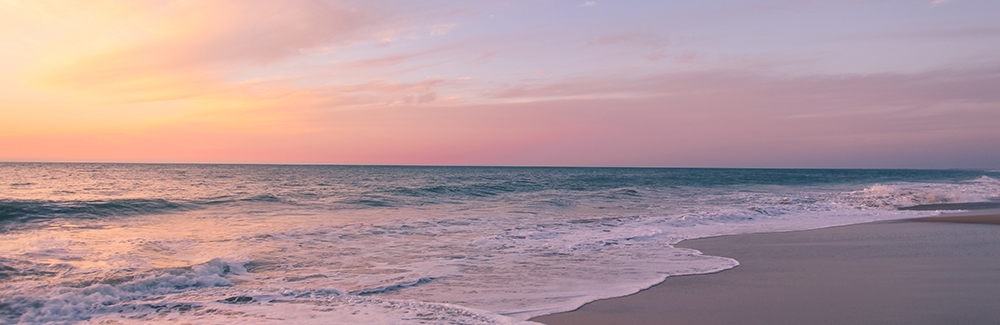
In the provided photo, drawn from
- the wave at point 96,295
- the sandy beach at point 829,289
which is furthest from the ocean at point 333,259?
the sandy beach at point 829,289

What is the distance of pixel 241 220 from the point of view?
14086 mm

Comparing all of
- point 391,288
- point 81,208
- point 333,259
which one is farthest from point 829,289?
point 81,208

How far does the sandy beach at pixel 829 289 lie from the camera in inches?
215

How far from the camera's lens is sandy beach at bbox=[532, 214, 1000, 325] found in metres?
5.46

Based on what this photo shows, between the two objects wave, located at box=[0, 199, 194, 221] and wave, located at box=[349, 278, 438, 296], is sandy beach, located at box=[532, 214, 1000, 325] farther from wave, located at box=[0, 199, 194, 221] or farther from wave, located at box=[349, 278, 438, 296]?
wave, located at box=[0, 199, 194, 221]

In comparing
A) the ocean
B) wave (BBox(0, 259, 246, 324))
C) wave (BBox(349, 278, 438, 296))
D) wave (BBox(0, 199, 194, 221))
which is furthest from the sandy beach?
wave (BBox(0, 199, 194, 221))

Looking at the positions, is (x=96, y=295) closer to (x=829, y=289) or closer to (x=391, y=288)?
(x=391, y=288)

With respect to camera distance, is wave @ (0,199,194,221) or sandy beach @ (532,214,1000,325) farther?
wave @ (0,199,194,221)

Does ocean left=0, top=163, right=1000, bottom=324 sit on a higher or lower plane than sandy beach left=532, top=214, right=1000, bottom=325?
lower

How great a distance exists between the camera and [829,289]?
6.58 meters

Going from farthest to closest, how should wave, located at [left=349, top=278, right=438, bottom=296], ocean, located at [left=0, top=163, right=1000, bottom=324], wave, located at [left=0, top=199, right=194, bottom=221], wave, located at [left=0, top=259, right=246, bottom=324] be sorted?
wave, located at [left=0, top=199, right=194, bottom=221] < wave, located at [left=349, top=278, right=438, bottom=296] < ocean, located at [left=0, top=163, right=1000, bottom=324] < wave, located at [left=0, top=259, right=246, bottom=324]

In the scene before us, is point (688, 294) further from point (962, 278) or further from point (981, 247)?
point (981, 247)

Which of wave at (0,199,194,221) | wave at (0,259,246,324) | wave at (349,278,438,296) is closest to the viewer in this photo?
wave at (0,259,246,324)

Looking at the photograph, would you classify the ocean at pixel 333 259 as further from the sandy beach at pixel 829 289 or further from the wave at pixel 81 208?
the sandy beach at pixel 829 289
